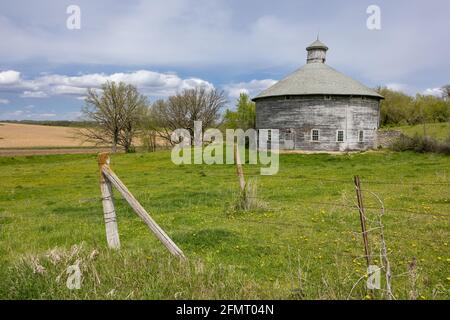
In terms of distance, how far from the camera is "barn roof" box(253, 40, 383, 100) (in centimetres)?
3616

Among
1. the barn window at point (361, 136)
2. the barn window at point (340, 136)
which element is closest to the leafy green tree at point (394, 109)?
the barn window at point (361, 136)

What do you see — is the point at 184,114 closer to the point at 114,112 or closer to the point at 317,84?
the point at 114,112

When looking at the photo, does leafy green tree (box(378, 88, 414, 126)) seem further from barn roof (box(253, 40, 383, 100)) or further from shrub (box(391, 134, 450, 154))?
shrub (box(391, 134, 450, 154))

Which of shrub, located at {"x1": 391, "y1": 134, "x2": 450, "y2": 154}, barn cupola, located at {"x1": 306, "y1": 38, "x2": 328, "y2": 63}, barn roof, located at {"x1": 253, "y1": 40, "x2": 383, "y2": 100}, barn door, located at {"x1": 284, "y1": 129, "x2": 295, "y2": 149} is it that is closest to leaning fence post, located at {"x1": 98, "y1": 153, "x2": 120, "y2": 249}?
shrub, located at {"x1": 391, "y1": 134, "x2": 450, "y2": 154}

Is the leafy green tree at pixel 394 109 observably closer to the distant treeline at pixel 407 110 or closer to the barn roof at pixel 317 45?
the distant treeline at pixel 407 110

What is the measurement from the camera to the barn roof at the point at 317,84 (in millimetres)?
36156

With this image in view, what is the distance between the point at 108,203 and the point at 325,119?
32.3 meters

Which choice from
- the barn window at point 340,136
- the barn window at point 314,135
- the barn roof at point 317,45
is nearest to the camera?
the barn window at point 340,136

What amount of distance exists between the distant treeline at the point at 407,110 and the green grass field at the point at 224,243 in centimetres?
4645

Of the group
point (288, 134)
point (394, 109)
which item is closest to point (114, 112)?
point (288, 134)

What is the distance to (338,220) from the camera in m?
10.5
